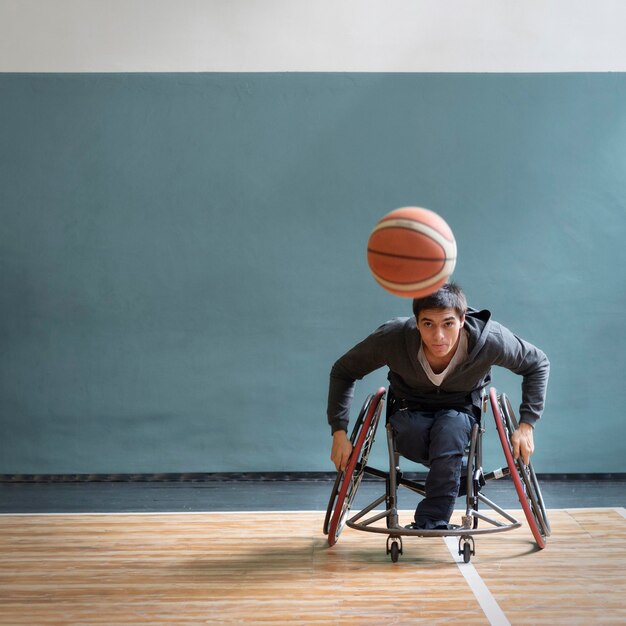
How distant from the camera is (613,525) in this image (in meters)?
3.33


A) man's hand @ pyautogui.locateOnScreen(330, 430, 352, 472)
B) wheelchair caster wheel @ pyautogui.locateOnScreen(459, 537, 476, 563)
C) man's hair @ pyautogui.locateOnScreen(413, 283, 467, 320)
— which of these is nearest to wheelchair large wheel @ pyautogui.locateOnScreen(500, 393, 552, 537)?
wheelchair caster wheel @ pyautogui.locateOnScreen(459, 537, 476, 563)

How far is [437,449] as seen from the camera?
2873mm

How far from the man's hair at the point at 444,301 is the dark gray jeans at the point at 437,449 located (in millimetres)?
370

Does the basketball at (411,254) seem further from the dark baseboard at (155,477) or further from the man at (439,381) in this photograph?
the dark baseboard at (155,477)

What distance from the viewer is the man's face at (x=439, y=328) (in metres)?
2.80

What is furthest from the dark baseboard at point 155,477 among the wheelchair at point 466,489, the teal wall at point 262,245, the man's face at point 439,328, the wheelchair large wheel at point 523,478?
the man's face at point 439,328

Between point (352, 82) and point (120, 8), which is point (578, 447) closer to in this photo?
point (352, 82)

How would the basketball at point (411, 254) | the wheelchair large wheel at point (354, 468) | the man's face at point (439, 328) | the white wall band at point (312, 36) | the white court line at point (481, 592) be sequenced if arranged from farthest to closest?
the white wall band at point (312, 36), the wheelchair large wheel at point (354, 468), the man's face at point (439, 328), the basketball at point (411, 254), the white court line at point (481, 592)

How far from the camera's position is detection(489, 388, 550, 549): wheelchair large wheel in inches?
111

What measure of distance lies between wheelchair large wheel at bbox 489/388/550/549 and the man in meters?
0.06

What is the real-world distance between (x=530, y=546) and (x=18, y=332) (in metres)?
2.65

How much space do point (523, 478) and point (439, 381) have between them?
43cm

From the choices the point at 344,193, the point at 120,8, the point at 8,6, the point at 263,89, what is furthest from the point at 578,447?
the point at 8,6

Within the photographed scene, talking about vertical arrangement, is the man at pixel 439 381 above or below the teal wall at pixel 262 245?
below
